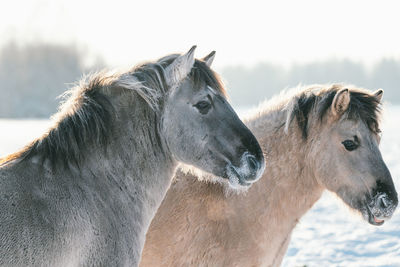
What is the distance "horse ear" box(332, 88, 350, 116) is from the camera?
165 inches

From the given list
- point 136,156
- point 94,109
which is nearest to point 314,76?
point 136,156

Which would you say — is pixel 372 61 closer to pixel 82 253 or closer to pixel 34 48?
pixel 34 48

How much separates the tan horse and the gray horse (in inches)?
40.4

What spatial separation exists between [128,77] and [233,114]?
83cm

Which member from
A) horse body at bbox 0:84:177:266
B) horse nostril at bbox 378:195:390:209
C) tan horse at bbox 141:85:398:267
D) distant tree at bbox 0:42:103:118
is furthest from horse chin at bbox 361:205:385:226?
distant tree at bbox 0:42:103:118

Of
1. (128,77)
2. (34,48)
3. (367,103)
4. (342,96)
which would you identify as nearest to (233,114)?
(128,77)

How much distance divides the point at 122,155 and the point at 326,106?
2.18m

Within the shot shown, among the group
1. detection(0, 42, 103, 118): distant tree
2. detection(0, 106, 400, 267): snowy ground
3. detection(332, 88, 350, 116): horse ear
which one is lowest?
detection(0, 42, 103, 118): distant tree

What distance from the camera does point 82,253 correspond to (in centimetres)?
272

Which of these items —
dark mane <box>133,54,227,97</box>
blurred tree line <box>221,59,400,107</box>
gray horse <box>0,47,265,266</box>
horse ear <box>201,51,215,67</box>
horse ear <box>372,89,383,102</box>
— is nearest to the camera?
gray horse <box>0,47,265,266</box>

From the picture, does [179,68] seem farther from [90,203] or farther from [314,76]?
[314,76]

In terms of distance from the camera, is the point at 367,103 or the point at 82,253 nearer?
the point at 82,253

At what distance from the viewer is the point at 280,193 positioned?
4.36m

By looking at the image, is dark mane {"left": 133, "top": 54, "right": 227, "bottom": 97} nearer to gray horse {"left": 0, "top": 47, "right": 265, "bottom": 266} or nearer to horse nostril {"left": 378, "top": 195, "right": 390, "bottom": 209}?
gray horse {"left": 0, "top": 47, "right": 265, "bottom": 266}
